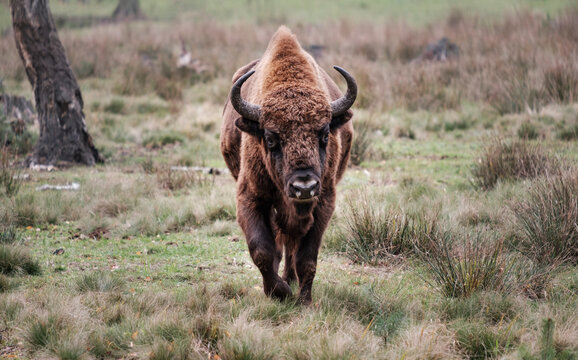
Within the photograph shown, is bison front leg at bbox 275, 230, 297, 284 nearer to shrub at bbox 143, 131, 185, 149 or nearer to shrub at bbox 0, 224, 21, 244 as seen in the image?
shrub at bbox 0, 224, 21, 244

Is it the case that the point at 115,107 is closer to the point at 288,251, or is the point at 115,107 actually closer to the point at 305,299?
the point at 288,251

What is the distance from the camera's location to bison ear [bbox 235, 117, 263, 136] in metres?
4.96

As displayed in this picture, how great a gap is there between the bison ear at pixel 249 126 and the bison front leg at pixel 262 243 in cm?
67

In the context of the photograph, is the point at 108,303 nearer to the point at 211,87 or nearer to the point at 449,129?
the point at 449,129

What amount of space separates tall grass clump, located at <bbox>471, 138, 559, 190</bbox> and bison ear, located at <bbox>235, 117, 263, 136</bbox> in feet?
16.3

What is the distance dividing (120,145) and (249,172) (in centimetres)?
919

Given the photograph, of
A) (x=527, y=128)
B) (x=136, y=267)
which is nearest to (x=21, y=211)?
(x=136, y=267)

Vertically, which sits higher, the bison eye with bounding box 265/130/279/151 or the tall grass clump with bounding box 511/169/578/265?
the bison eye with bounding box 265/130/279/151

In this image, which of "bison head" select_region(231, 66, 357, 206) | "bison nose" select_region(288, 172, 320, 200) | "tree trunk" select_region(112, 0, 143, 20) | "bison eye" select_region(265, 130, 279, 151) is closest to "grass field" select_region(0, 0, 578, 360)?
"bison nose" select_region(288, 172, 320, 200)

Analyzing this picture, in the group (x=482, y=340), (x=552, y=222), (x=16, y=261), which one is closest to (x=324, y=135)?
(x=482, y=340)

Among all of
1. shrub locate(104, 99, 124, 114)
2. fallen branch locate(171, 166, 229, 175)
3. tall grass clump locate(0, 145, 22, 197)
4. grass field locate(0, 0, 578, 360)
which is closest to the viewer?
grass field locate(0, 0, 578, 360)

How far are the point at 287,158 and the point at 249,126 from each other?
0.59m

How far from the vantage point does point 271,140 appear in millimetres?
4785

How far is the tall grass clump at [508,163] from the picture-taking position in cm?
860
